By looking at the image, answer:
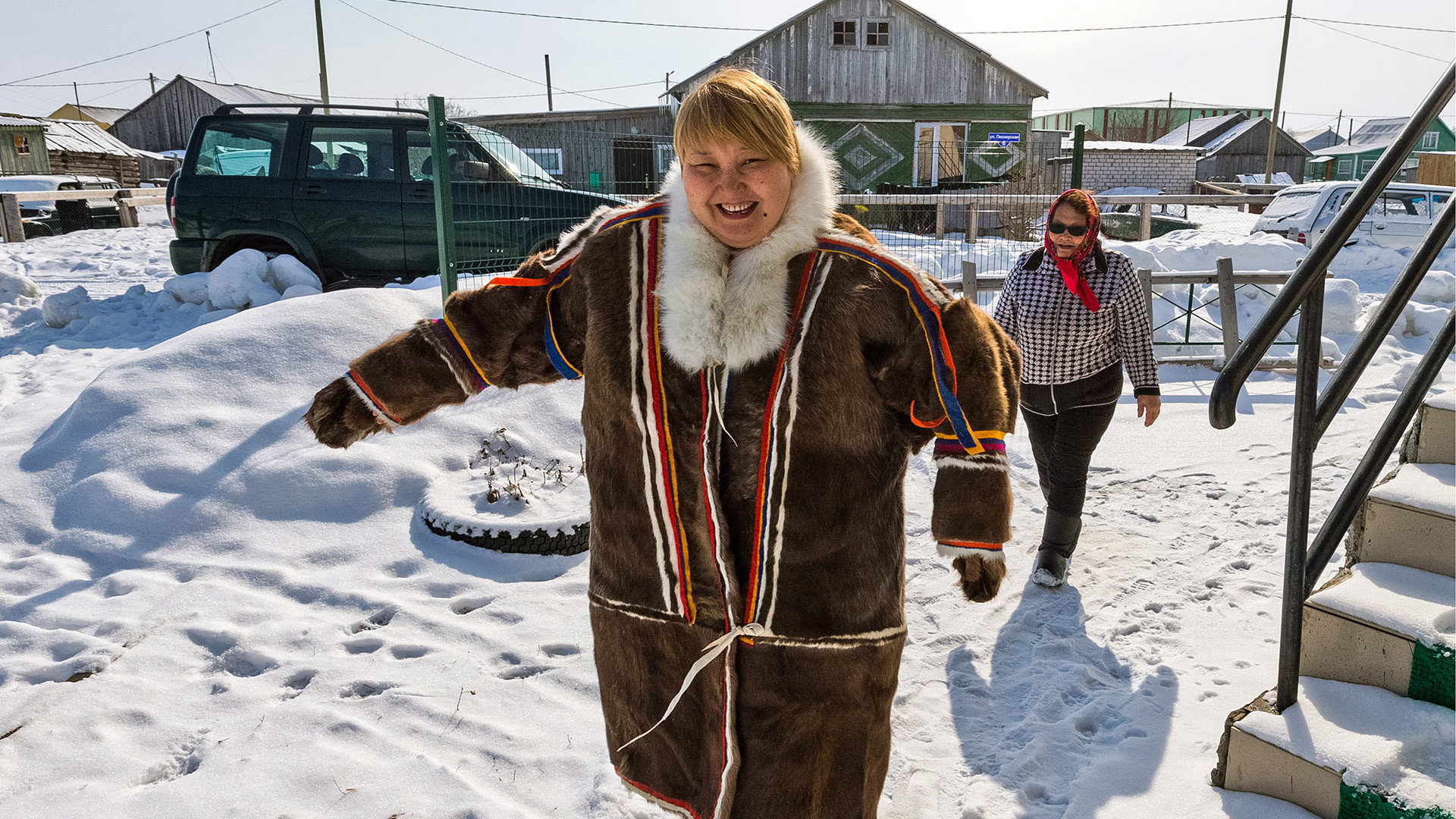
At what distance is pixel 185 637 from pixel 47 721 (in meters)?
0.53

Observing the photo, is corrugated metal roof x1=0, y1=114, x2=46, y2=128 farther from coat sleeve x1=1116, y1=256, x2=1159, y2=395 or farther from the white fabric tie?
the white fabric tie

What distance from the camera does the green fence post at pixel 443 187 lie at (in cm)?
605

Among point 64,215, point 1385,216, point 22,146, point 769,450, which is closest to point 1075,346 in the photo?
point 769,450

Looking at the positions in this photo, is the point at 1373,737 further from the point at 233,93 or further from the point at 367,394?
the point at 233,93

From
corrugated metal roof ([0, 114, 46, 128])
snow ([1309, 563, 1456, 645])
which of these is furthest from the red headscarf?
corrugated metal roof ([0, 114, 46, 128])

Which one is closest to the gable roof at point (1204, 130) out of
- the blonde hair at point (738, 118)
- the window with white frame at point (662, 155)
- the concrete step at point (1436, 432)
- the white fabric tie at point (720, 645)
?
the window with white frame at point (662, 155)

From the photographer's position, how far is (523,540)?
13.2 feet

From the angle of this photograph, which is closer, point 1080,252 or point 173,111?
point 1080,252

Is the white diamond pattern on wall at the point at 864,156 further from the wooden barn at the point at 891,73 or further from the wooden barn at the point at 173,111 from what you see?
the wooden barn at the point at 173,111

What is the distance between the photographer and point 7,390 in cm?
617

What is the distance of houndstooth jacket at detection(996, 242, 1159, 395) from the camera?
3.68 meters

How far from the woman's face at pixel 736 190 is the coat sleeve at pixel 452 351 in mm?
408

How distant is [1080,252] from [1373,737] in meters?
2.18

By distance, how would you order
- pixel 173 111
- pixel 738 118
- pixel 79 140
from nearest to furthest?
pixel 738 118
pixel 79 140
pixel 173 111
